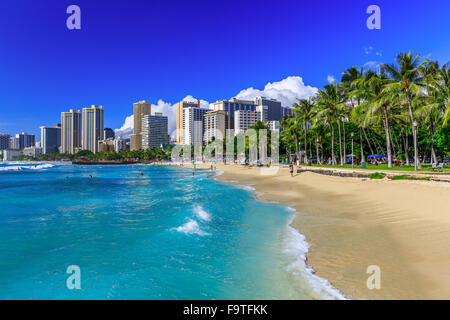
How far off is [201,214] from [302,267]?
28.4 feet

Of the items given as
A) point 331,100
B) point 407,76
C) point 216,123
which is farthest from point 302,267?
point 216,123

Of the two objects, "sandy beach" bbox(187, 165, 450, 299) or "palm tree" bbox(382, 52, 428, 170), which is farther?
"palm tree" bbox(382, 52, 428, 170)

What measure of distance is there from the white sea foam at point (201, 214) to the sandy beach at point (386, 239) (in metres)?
4.78

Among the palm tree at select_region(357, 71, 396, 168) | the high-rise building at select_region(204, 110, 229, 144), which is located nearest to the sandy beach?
the palm tree at select_region(357, 71, 396, 168)

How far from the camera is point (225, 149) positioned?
361 feet

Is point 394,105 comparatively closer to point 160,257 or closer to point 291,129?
point 291,129

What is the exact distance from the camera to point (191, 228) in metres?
11.6

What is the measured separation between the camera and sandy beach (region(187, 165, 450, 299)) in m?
5.43

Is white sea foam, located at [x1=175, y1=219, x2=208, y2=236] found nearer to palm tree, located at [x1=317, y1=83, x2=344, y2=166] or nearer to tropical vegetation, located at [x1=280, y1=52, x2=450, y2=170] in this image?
tropical vegetation, located at [x1=280, y1=52, x2=450, y2=170]

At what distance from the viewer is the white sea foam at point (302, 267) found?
535 centimetres

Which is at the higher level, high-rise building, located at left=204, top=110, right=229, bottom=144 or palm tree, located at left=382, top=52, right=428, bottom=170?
high-rise building, located at left=204, top=110, right=229, bottom=144

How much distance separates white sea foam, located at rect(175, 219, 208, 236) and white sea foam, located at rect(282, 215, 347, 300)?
359 cm

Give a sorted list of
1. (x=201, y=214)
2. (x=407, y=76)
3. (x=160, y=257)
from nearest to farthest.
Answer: (x=160, y=257) → (x=201, y=214) → (x=407, y=76)
